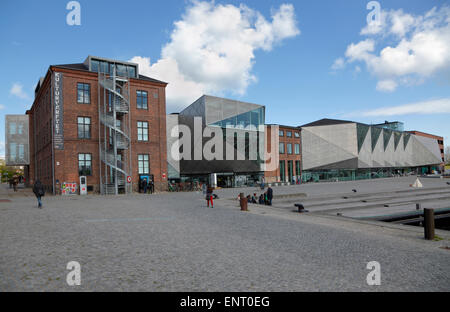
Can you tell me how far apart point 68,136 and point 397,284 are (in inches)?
1216

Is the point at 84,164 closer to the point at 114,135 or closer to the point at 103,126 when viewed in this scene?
the point at 114,135

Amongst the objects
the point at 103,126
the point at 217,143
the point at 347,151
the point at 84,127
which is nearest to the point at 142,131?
the point at 103,126

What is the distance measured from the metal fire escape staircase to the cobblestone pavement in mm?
19526

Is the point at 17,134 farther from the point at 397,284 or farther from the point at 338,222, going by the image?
the point at 397,284

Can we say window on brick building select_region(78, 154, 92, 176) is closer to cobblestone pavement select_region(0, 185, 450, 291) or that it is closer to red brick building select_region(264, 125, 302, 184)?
cobblestone pavement select_region(0, 185, 450, 291)

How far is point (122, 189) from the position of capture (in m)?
30.6

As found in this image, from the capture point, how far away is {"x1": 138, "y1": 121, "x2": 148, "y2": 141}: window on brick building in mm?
32562

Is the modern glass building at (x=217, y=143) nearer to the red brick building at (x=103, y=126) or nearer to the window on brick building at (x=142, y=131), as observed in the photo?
the red brick building at (x=103, y=126)

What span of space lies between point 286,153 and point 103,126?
34.9m

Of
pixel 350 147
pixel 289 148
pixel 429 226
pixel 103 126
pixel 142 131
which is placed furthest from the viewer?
pixel 350 147

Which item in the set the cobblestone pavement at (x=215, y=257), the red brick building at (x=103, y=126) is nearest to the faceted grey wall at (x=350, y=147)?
the red brick building at (x=103, y=126)

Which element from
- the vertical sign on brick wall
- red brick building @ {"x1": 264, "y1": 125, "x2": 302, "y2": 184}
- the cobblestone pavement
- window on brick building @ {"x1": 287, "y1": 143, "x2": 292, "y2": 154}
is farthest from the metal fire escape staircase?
window on brick building @ {"x1": 287, "y1": 143, "x2": 292, "y2": 154}

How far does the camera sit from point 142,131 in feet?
107
